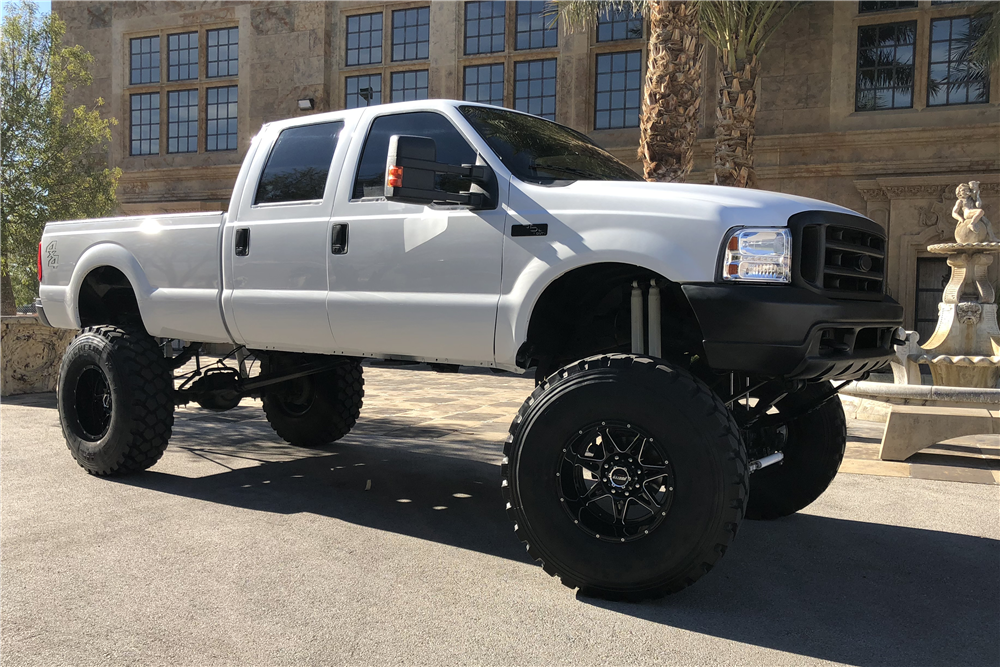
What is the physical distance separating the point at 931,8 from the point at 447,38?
11.3m

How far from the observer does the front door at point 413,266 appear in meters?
4.16

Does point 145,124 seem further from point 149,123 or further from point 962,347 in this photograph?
point 962,347

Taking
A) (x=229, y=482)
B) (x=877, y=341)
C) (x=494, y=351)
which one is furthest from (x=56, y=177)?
(x=877, y=341)

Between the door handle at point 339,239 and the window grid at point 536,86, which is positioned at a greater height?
the window grid at point 536,86

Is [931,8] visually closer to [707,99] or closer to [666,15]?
[707,99]

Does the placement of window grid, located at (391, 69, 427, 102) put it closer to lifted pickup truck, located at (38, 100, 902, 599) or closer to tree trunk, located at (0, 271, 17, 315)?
tree trunk, located at (0, 271, 17, 315)

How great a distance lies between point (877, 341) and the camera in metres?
3.95

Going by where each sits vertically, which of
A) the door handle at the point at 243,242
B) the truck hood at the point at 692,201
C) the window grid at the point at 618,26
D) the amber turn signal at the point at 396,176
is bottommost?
the door handle at the point at 243,242

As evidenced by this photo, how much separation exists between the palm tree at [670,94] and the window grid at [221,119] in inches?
622

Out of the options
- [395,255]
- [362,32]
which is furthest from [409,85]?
[395,255]

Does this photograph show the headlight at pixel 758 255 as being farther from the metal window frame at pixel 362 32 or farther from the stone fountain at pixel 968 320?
the metal window frame at pixel 362 32

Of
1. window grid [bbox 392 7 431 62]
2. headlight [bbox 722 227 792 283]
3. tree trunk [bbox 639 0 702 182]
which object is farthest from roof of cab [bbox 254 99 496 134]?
window grid [bbox 392 7 431 62]

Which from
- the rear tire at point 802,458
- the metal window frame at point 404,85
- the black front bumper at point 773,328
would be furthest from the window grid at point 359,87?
the black front bumper at point 773,328

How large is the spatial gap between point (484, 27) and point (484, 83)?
1.42m
